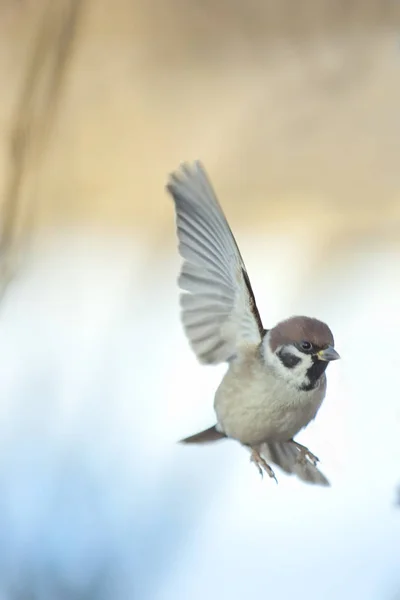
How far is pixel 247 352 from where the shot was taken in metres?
0.79

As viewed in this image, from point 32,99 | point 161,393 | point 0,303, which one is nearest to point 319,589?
point 161,393

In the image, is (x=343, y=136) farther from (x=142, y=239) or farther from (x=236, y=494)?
(x=236, y=494)

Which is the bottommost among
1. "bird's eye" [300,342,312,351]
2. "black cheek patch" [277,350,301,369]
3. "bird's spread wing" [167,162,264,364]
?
"black cheek patch" [277,350,301,369]

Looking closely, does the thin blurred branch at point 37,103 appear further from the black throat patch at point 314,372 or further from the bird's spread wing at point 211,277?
the black throat patch at point 314,372

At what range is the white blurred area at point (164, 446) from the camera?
0.76m

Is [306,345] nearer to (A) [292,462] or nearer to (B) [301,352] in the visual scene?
(B) [301,352]

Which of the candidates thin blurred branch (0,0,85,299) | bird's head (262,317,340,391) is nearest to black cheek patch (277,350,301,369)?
bird's head (262,317,340,391)

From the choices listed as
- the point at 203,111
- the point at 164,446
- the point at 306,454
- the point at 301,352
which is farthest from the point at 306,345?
the point at 203,111

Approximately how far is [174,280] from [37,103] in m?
0.37

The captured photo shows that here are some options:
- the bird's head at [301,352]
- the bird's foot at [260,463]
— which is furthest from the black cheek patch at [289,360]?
the bird's foot at [260,463]

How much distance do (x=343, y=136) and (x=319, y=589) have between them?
0.52 m

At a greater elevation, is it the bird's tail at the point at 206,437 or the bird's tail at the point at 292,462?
the bird's tail at the point at 206,437

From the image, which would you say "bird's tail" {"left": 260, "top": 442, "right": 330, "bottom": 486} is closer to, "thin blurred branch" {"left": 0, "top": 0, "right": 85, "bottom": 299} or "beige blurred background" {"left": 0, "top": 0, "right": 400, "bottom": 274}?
"beige blurred background" {"left": 0, "top": 0, "right": 400, "bottom": 274}

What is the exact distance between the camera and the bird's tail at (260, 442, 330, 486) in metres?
0.77
